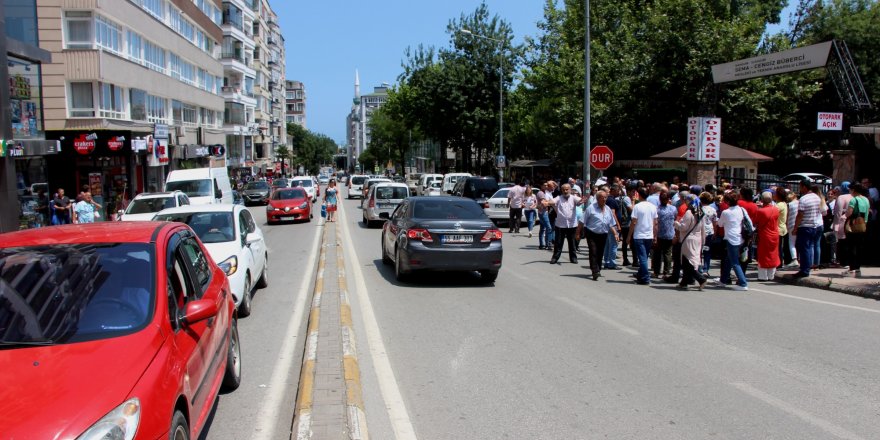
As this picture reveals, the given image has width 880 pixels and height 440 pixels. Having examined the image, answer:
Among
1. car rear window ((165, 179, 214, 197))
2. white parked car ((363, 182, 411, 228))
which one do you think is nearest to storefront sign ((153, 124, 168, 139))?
car rear window ((165, 179, 214, 197))

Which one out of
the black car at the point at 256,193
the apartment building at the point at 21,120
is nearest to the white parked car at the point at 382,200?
the apartment building at the point at 21,120

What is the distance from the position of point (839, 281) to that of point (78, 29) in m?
30.6

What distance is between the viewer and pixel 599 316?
9281 mm

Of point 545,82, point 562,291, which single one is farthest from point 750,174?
point 562,291

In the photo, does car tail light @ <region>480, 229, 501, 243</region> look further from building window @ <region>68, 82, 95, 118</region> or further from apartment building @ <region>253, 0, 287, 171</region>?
apartment building @ <region>253, 0, 287, 171</region>

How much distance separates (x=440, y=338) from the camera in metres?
7.91


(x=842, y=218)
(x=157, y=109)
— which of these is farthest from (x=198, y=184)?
(x=842, y=218)

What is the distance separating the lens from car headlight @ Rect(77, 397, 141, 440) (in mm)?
3037

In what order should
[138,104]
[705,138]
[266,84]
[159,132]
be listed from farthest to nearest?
1. [266,84]
2. [138,104]
3. [159,132]
4. [705,138]

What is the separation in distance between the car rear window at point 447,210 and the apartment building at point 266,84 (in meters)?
64.4

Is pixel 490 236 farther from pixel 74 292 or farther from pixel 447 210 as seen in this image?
pixel 74 292

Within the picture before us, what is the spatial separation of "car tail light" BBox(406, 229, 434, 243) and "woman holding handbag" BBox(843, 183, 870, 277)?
25.1 feet

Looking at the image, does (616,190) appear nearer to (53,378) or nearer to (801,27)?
(53,378)

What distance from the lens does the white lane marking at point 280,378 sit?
16.8ft
